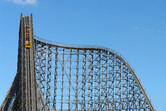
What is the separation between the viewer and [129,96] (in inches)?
1309

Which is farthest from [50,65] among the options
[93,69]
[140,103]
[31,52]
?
[140,103]

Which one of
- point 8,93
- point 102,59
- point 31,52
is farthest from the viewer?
point 102,59

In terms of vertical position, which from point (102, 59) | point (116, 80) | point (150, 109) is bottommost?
point (150, 109)

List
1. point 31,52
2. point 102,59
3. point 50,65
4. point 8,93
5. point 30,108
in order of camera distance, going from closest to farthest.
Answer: point 30,108 → point 31,52 → point 8,93 → point 50,65 → point 102,59

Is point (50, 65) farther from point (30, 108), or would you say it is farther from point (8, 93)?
point (30, 108)

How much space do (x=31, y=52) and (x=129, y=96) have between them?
12.3m

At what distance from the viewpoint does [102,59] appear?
3366cm

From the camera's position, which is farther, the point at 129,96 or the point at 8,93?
the point at 129,96

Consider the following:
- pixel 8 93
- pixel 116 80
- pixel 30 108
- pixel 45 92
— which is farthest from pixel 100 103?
pixel 30 108

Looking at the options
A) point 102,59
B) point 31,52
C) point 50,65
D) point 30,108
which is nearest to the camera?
point 30,108

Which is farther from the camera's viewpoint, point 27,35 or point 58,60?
point 58,60

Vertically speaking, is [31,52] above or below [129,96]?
above

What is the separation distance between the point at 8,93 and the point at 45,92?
3286mm

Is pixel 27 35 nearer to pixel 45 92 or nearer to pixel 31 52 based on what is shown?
pixel 31 52
